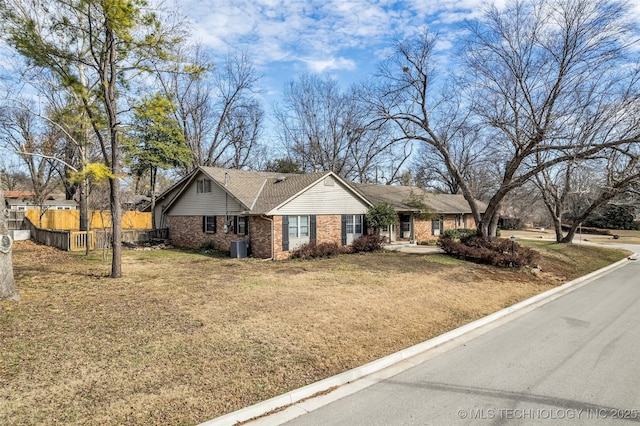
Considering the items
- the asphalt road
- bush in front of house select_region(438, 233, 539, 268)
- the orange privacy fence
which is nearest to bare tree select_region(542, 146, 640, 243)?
bush in front of house select_region(438, 233, 539, 268)

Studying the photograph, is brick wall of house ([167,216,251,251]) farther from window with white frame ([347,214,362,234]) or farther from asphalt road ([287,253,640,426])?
asphalt road ([287,253,640,426])

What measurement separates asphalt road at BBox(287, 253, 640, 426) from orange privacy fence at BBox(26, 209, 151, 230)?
23685mm

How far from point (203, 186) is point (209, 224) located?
227 centimetres

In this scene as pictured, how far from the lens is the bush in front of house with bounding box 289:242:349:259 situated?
18375 millimetres

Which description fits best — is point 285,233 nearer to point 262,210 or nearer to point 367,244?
point 262,210

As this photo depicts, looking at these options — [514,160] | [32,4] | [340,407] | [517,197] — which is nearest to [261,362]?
[340,407]

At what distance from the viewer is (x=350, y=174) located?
4075 cm

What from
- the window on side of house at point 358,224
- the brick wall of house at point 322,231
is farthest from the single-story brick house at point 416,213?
the brick wall of house at point 322,231

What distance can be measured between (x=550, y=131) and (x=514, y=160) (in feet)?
7.63

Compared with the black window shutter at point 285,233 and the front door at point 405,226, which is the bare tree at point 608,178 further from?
the black window shutter at point 285,233

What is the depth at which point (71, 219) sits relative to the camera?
29.9 m

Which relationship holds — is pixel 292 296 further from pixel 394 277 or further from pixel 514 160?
pixel 514 160

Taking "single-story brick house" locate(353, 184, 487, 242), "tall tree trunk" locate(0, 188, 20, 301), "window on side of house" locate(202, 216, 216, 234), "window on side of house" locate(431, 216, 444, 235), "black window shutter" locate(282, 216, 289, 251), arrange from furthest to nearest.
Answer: "window on side of house" locate(431, 216, 444, 235)
"single-story brick house" locate(353, 184, 487, 242)
"window on side of house" locate(202, 216, 216, 234)
"black window shutter" locate(282, 216, 289, 251)
"tall tree trunk" locate(0, 188, 20, 301)

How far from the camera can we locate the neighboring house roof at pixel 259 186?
61.5 feet
